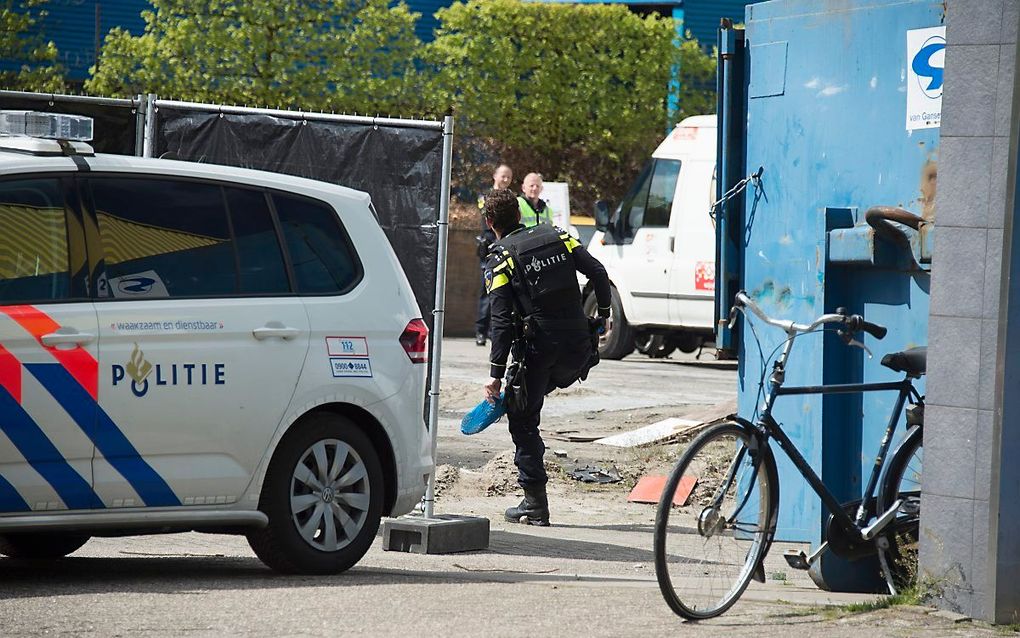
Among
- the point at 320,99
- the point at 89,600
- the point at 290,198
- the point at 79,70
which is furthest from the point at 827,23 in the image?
the point at 79,70

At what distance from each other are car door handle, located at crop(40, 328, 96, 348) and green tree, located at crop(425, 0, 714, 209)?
19796mm

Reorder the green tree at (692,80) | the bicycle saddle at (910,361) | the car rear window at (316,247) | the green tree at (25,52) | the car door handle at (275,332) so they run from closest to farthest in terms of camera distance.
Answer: the bicycle saddle at (910,361) < the car door handle at (275,332) < the car rear window at (316,247) < the green tree at (25,52) < the green tree at (692,80)

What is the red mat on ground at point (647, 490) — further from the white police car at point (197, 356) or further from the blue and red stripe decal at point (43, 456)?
the blue and red stripe decal at point (43, 456)

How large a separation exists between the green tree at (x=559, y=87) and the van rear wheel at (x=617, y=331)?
25.0 ft

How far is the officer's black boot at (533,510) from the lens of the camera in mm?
9391

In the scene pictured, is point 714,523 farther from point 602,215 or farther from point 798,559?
point 602,215

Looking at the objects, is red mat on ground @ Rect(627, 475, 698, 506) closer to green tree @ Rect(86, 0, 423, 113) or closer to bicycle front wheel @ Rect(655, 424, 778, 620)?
bicycle front wheel @ Rect(655, 424, 778, 620)

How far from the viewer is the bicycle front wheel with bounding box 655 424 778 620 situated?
5820 millimetres

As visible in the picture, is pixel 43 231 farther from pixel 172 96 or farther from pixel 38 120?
pixel 172 96

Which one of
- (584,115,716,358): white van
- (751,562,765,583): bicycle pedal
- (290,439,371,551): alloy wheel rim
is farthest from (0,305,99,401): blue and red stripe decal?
(584,115,716,358): white van

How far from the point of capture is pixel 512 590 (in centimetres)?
653

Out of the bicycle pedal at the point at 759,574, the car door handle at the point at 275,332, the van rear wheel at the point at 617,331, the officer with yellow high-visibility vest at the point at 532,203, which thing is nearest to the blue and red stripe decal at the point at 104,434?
the car door handle at the point at 275,332

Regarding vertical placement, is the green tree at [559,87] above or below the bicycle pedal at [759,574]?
above

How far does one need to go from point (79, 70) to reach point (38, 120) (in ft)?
77.5
